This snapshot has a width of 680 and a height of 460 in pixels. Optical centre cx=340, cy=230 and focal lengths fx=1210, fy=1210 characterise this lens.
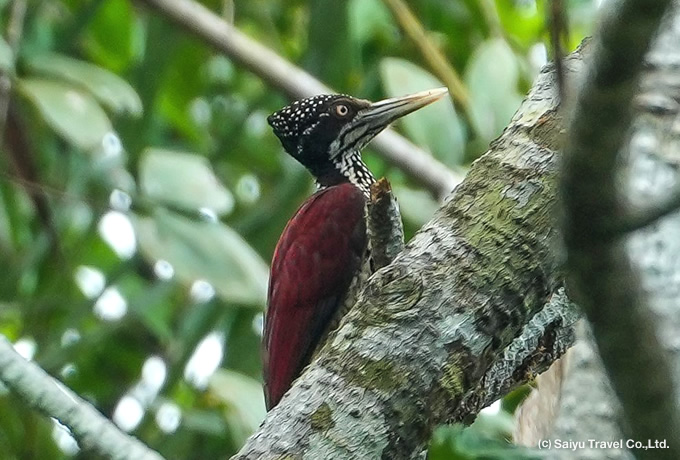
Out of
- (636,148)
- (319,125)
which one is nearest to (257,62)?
(319,125)

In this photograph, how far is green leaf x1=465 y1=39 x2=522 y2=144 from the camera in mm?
5035

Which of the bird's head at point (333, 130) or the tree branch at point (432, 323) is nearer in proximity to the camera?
the tree branch at point (432, 323)

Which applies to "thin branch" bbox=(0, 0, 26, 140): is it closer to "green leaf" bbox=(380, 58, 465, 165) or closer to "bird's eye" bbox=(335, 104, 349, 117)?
"bird's eye" bbox=(335, 104, 349, 117)

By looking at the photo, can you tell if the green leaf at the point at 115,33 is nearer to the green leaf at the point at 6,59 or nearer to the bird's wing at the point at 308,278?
the green leaf at the point at 6,59

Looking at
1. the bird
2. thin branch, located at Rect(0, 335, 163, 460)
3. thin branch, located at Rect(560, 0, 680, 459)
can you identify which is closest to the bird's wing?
the bird

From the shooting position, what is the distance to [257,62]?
16.8ft

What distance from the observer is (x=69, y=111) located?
4.46 metres

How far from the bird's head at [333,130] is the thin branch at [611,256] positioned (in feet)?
11.0

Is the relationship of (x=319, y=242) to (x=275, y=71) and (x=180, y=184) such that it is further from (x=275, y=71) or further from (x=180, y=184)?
(x=275, y=71)

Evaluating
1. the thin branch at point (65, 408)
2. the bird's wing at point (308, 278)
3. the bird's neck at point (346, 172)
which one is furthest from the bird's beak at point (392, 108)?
the thin branch at point (65, 408)

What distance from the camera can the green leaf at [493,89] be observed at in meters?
5.04

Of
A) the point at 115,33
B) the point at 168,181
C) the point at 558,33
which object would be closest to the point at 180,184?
the point at 168,181

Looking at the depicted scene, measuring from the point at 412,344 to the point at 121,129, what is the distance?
132 inches

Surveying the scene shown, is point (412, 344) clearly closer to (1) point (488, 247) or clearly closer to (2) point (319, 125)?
(1) point (488, 247)
